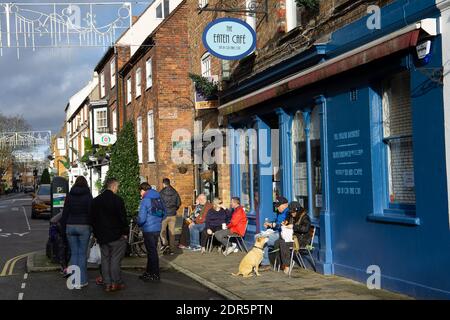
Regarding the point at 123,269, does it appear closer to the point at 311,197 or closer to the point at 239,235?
the point at 239,235

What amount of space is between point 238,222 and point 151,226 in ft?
12.4

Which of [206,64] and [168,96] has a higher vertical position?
[206,64]

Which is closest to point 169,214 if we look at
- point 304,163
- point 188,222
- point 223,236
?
point 188,222

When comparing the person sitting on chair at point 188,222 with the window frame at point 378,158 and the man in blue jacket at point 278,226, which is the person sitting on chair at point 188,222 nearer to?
the man in blue jacket at point 278,226

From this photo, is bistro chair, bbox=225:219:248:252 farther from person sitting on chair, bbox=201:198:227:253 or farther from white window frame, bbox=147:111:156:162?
white window frame, bbox=147:111:156:162

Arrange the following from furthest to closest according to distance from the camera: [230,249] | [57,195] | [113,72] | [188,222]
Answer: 1. [113,72]
2. [57,195]
3. [188,222]
4. [230,249]

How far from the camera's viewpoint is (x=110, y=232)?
9.59 meters

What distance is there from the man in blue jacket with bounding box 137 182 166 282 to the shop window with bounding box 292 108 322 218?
314 cm

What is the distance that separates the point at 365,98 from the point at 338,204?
1.98 metres

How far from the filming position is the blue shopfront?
25.7ft

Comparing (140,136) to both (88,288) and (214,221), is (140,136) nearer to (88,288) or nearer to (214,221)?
(214,221)

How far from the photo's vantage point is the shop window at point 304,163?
461 inches

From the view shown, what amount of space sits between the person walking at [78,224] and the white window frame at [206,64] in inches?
352

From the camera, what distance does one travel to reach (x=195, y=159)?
20.7m
